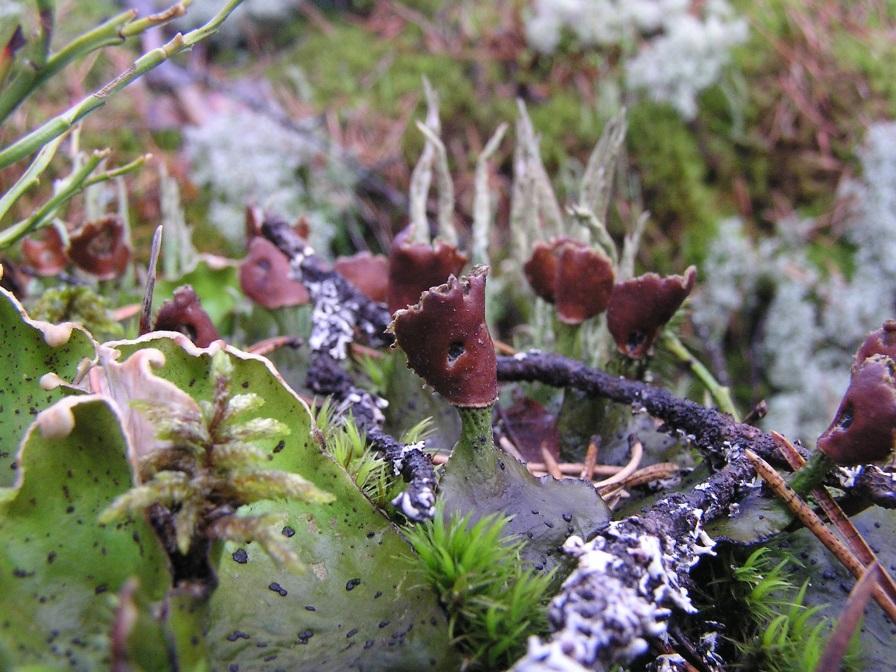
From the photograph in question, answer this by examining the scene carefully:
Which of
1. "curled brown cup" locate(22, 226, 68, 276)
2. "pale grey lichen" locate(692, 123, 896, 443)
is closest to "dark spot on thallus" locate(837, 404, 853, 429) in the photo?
"pale grey lichen" locate(692, 123, 896, 443)

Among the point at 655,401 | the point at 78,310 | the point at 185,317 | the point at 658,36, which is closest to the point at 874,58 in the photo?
the point at 658,36

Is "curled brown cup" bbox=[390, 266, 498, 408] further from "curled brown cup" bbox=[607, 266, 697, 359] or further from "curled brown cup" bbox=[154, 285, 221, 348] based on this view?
"curled brown cup" bbox=[154, 285, 221, 348]

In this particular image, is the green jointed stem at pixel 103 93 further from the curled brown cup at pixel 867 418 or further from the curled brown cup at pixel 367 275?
the curled brown cup at pixel 867 418

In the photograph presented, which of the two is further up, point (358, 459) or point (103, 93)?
point (103, 93)

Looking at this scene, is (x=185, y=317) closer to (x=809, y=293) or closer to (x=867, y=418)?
(x=867, y=418)

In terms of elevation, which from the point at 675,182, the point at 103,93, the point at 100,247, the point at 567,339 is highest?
the point at 103,93

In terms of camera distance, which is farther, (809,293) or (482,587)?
(809,293)

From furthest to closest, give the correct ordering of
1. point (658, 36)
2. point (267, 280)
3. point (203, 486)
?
1. point (658, 36)
2. point (267, 280)
3. point (203, 486)

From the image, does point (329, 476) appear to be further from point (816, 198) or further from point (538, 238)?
point (816, 198)
